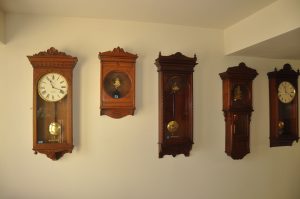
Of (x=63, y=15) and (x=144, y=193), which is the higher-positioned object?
(x=63, y=15)

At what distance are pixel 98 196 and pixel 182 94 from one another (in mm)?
1027

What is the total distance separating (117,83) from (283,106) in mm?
1624

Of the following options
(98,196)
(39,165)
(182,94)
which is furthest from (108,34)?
(98,196)

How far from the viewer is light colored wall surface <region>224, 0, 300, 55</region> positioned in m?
1.32

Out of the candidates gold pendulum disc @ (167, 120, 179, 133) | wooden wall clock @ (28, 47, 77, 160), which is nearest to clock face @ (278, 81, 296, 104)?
gold pendulum disc @ (167, 120, 179, 133)

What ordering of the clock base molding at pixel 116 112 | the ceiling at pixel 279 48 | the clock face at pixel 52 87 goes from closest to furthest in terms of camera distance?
the ceiling at pixel 279 48, the clock face at pixel 52 87, the clock base molding at pixel 116 112

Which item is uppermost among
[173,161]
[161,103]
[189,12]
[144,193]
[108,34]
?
[189,12]

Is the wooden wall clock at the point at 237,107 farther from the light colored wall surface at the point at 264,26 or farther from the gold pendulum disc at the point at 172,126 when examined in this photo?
the gold pendulum disc at the point at 172,126

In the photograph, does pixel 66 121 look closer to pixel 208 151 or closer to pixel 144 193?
pixel 144 193

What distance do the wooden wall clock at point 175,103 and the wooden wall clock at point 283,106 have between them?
85 cm

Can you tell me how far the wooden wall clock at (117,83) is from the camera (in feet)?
5.43

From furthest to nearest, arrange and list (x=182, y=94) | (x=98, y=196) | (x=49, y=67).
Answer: (x=182, y=94) → (x=98, y=196) → (x=49, y=67)

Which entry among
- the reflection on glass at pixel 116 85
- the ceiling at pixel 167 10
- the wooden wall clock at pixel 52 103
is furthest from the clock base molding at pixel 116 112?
the ceiling at pixel 167 10

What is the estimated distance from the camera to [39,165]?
62.6 inches
